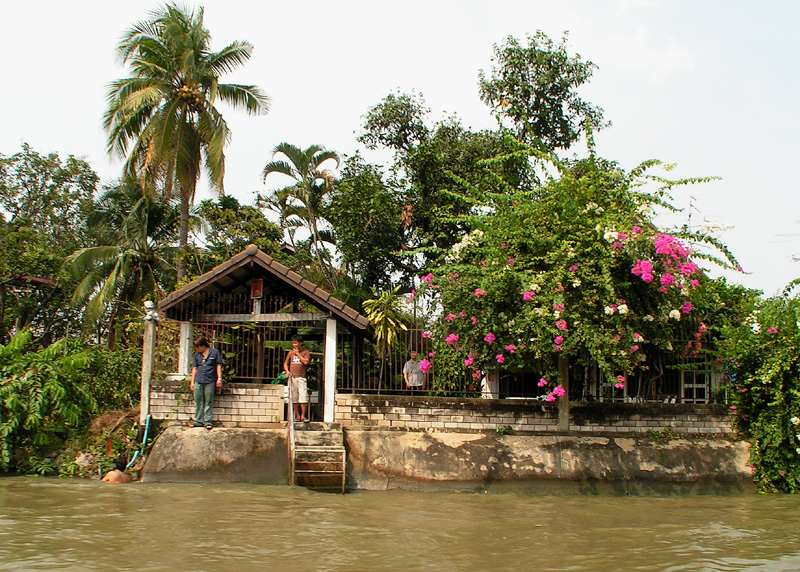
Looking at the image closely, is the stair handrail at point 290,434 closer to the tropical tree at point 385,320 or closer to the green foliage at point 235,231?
the tropical tree at point 385,320

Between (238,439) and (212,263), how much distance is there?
1234cm

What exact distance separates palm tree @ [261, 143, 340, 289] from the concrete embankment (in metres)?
11.0

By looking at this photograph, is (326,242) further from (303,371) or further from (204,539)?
(204,539)

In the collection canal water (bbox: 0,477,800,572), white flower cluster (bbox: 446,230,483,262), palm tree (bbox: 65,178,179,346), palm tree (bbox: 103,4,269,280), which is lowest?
canal water (bbox: 0,477,800,572)

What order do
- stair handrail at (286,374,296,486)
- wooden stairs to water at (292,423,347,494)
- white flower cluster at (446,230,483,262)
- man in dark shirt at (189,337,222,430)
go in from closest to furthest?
1. wooden stairs to water at (292,423,347,494)
2. stair handrail at (286,374,296,486)
3. man in dark shirt at (189,337,222,430)
4. white flower cluster at (446,230,483,262)

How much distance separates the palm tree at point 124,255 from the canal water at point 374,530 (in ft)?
41.3

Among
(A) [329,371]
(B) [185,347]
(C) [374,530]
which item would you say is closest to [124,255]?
(B) [185,347]

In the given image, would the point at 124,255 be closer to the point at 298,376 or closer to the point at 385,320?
Answer: the point at 385,320

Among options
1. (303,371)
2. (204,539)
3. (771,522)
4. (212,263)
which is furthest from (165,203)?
(771,522)

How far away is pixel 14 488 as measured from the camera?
9930 mm

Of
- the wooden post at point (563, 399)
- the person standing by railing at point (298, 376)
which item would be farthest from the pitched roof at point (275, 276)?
the wooden post at point (563, 399)

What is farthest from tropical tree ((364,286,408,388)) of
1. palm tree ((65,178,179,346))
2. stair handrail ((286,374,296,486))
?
palm tree ((65,178,179,346))

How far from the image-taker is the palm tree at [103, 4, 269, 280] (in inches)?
758

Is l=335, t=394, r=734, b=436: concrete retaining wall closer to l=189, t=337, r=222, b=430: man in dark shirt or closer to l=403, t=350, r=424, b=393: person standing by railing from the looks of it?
l=403, t=350, r=424, b=393: person standing by railing
